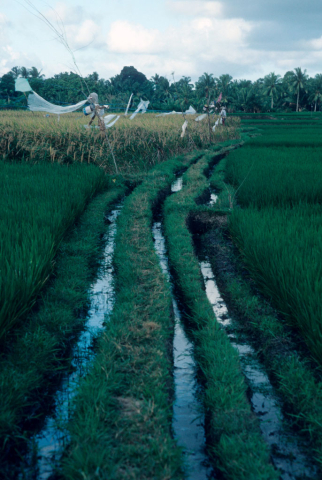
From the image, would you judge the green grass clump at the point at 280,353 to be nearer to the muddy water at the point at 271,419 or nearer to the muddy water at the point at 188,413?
the muddy water at the point at 271,419

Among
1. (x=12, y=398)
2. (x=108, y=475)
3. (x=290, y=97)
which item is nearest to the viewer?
(x=108, y=475)

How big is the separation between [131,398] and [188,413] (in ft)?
0.89

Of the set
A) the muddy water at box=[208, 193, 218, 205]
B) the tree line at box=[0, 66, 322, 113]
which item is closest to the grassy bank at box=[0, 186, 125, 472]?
the muddy water at box=[208, 193, 218, 205]

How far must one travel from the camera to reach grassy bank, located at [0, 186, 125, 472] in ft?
5.39

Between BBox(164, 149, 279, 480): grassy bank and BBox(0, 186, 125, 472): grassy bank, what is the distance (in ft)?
2.38

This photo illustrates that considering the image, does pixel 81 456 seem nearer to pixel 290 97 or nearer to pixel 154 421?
pixel 154 421

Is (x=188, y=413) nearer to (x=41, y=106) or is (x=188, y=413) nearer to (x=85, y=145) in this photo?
(x=41, y=106)

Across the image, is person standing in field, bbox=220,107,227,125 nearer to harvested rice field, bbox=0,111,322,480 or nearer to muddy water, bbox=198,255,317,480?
harvested rice field, bbox=0,111,322,480

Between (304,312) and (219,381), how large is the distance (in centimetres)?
56

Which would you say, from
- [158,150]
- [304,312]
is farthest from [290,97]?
[304,312]

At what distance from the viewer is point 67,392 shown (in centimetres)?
189

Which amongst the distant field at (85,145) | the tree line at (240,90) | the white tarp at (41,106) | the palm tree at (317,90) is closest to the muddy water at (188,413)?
the white tarp at (41,106)

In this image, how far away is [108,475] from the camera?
4.38 feet

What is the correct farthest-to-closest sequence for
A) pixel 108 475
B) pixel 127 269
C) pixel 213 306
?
pixel 127 269 < pixel 213 306 < pixel 108 475
